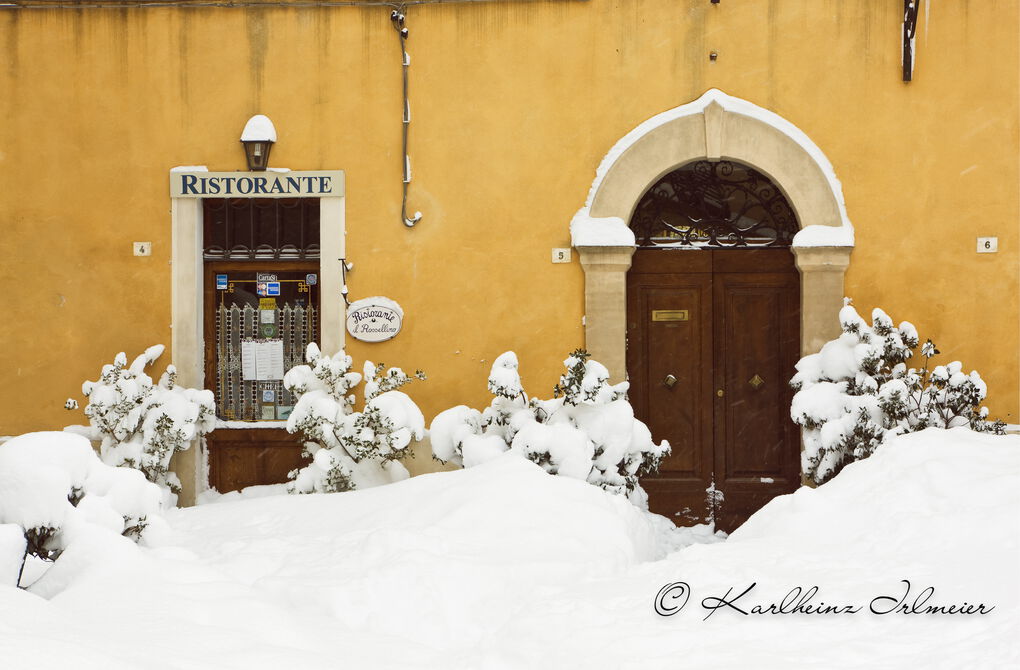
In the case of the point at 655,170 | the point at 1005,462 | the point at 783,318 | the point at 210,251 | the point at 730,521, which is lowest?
the point at 730,521

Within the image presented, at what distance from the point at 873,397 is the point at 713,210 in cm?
186

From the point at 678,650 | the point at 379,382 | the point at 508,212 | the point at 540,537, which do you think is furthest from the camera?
the point at 508,212

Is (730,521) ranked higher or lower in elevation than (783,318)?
lower

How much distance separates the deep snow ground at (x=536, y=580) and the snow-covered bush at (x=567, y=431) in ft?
0.91

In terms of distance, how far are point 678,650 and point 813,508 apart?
177 centimetres

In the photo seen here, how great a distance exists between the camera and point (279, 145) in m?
7.16

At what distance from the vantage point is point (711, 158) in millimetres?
7012

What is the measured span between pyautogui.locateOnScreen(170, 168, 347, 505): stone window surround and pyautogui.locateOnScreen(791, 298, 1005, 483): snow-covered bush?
330cm

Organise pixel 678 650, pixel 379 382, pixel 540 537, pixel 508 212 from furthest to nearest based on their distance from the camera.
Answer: pixel 508 212 → pixel 379 382 → pixel 540 537 → pixel 678 650

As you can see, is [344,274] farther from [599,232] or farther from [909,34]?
[909,34]

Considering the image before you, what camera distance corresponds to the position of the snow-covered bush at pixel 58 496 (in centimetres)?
333

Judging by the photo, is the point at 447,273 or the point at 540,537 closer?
the point at 540,537

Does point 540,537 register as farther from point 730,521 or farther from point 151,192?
point 151,192

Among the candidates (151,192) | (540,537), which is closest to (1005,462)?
(540,537)
